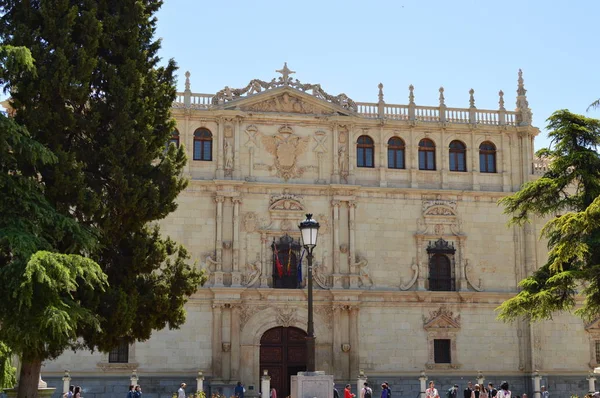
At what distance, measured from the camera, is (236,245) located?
121ft

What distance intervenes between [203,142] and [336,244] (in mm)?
7108

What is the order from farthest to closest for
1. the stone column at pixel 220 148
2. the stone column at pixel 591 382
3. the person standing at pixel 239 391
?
the stone column at pixel 220 148 < the stone column at pixel 591 382 < the person standing at pixel 239 391

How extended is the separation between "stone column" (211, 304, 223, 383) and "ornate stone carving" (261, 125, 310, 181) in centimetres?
637

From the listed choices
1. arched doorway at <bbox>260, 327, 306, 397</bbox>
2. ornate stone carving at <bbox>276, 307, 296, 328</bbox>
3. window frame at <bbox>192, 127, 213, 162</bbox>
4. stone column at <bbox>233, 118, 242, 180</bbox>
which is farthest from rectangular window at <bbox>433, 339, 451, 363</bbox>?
window frame at <bbox>192, 127, 213, 162</bbox>

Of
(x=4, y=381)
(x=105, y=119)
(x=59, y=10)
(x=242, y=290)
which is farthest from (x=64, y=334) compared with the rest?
(x=242, y=290)

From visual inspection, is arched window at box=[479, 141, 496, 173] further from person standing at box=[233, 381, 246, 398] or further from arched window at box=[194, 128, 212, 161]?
person standing at box=[233, 381, 246, 398]

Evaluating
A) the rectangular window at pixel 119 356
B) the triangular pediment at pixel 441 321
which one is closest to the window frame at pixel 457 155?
the triangular pediment at pixel 441 321

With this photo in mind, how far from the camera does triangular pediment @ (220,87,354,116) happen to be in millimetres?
38062

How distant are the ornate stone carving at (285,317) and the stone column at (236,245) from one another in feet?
6.76

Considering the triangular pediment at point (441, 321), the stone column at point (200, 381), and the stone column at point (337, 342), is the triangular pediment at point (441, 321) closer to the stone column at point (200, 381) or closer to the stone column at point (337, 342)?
the stone column at point (337, 342)

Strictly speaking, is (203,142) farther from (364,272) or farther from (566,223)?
(566,223)

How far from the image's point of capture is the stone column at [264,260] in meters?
36.8

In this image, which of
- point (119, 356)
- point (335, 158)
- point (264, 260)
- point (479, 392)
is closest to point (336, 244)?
point (264, 260)

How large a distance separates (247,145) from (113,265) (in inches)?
→ 718
